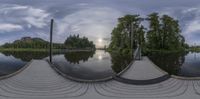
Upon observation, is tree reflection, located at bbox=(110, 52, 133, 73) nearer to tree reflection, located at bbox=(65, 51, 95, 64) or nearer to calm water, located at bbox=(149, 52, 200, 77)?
calm water, located at bbox=(149, 52, 200, 77)

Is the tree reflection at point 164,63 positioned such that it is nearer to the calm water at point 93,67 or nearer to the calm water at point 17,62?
the calm water at point 93,67

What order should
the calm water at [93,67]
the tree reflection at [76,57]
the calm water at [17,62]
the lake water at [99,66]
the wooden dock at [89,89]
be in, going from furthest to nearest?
the tree reflection at [76,57]
the lake water at [99,66]
the calm water at [93,67]
the calm water at [17,62]
the wooden dock at [89,89]

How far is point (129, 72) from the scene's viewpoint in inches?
228

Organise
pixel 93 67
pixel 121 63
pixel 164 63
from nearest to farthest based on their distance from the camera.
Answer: pixel 93 67
pixel 164 63
pixel 121 63

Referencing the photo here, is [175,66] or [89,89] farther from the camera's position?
[175,66]

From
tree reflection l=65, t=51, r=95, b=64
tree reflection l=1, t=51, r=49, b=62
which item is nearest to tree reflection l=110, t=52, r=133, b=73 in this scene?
tree reflection l=65, t=51, r=95, b=64

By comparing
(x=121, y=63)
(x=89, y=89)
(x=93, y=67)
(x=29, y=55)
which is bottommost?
(x=93, y=67)

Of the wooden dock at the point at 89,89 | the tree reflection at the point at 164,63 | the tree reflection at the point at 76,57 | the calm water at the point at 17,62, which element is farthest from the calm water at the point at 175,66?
the wooden dock at the point at 89,89

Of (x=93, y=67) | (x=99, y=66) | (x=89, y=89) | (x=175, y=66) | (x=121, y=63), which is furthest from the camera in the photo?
(x=121, y=63)

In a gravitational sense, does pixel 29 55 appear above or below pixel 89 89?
above

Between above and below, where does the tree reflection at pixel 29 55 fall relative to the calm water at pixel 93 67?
above

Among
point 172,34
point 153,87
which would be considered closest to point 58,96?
point 153,87

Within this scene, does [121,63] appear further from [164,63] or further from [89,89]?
[89,89]

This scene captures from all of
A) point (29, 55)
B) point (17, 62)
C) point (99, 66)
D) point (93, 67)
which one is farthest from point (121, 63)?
point (17, 62)
